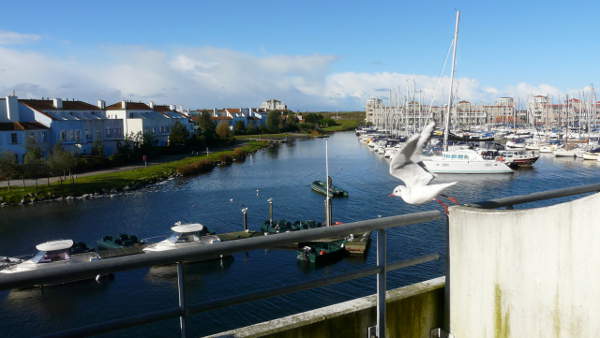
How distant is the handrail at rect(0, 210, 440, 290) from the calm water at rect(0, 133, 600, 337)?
7.28 feet

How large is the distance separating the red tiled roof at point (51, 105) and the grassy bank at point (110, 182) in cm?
1201

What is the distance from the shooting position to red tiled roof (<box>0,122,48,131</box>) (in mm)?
35281

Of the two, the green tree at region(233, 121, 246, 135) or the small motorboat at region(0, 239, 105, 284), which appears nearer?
the small motorboat at region(0, 239, 105, 284)

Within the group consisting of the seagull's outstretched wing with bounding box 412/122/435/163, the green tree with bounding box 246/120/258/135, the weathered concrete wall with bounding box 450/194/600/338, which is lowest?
the weathered concrete wall with bounding box 450/194/600/338

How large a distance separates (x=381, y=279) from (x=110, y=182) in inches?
1252

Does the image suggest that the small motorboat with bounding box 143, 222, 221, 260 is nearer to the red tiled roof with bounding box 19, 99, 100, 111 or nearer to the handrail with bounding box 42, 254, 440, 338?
the handrail with bounding box 42, 254, 440, 338

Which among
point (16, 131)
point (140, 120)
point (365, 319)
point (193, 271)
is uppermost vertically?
point (140, 120)

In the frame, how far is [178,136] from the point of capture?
5338cm

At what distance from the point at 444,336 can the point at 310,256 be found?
13.1 meters

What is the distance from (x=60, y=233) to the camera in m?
20.2

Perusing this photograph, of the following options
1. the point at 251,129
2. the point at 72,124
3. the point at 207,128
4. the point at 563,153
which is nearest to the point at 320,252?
the point at 72,124

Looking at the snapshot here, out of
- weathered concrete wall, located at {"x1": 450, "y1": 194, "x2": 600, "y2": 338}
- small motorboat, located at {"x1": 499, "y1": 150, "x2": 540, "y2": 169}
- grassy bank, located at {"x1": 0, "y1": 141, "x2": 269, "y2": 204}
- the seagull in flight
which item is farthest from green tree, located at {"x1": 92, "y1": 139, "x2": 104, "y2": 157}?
weathered concrete wall, located at {"x1": 450, "y1": 194, "x2": 600, "y2": 338}

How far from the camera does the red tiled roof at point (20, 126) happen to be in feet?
116

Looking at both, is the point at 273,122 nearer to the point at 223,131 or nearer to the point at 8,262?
the point at 223,131
